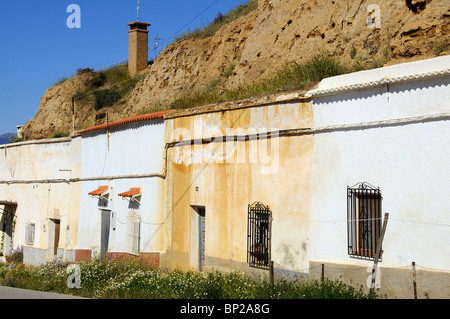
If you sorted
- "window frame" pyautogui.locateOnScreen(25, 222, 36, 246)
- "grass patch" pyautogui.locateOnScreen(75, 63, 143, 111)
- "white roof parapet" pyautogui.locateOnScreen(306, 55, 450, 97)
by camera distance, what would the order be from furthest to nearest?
"grass patch" pyautogui.locateOnScreen(75, 63, 143, 111), "window frame" pyautogui.locateOnScreen(25, 222, 36, 246), "white roof parapet" pyautogui.locateOnScreen(306, 55, 450, 97)

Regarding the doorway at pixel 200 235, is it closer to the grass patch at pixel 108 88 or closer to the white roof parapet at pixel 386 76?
the white roof parapet at pixel 386 76

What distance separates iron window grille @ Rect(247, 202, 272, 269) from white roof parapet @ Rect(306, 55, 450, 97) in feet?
9.84

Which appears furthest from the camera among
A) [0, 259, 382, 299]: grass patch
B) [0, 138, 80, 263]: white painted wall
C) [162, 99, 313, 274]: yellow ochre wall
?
[0, 138, 80, 263]: white painted wall

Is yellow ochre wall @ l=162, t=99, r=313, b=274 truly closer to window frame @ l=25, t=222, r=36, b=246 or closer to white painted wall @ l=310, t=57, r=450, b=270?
white painted wall @ l=310, t=57, r=450, b=270

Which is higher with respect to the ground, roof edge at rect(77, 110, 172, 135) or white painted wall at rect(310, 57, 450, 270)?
roof edge at rect(77, 110, 172, 135)

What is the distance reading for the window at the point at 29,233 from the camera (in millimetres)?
23531

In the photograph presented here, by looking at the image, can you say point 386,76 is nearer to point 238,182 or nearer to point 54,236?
point 238,182

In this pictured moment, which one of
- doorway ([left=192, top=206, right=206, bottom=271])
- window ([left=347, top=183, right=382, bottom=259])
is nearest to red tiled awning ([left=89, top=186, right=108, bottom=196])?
doorway ([left=192, top=206, right=206, bottom=271])

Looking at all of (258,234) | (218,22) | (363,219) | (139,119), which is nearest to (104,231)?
(139,119)

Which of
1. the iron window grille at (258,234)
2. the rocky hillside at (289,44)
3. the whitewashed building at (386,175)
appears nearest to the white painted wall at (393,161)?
the whitewashed building at (386,175)

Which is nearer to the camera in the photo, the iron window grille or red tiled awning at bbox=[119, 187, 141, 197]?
the iron window grille

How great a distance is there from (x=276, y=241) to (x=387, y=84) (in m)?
4.29

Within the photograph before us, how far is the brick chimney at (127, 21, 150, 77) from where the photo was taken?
33.6 meters
